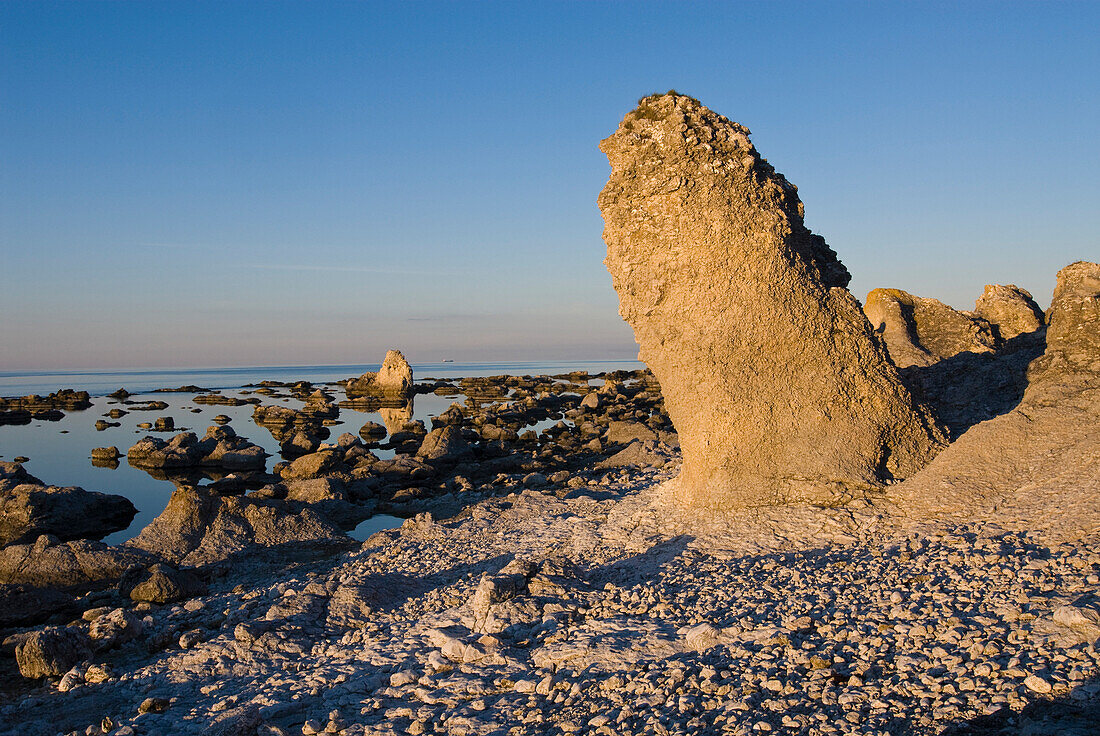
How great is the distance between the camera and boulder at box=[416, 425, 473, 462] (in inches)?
892

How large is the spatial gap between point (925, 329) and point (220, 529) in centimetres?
1824

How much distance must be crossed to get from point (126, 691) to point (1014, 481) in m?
10.2

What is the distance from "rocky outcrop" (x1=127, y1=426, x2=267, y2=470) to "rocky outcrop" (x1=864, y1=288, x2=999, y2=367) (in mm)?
21993

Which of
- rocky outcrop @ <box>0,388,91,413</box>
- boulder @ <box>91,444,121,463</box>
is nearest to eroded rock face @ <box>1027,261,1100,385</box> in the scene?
boulder @ <box>91,444,121,463</box>

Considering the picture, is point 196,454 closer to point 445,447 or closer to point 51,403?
point 445,447

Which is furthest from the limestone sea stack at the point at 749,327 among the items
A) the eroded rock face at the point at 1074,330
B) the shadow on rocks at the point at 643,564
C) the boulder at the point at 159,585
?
the boulder at the point at 159,585

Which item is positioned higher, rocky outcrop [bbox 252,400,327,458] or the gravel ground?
the gravel ground

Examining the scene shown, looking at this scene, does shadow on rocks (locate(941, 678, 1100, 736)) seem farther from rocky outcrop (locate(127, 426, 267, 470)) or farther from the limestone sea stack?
rocky outcrop (locate(127, 426, 267, 470))

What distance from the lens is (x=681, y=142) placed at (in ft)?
32.1

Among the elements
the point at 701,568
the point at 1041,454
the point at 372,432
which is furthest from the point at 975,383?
the point at 372,432

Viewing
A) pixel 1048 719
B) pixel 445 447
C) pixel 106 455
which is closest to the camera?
pixel 1048 719

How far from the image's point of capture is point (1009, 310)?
782 inches

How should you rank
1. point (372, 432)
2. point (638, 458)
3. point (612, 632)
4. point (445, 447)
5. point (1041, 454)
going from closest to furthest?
point (612, 632), point (1041, 454), point (638, 458), point (445, 447), point (372, 432)

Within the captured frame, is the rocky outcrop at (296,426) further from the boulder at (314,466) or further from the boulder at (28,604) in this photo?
the boulder at (28,604)
